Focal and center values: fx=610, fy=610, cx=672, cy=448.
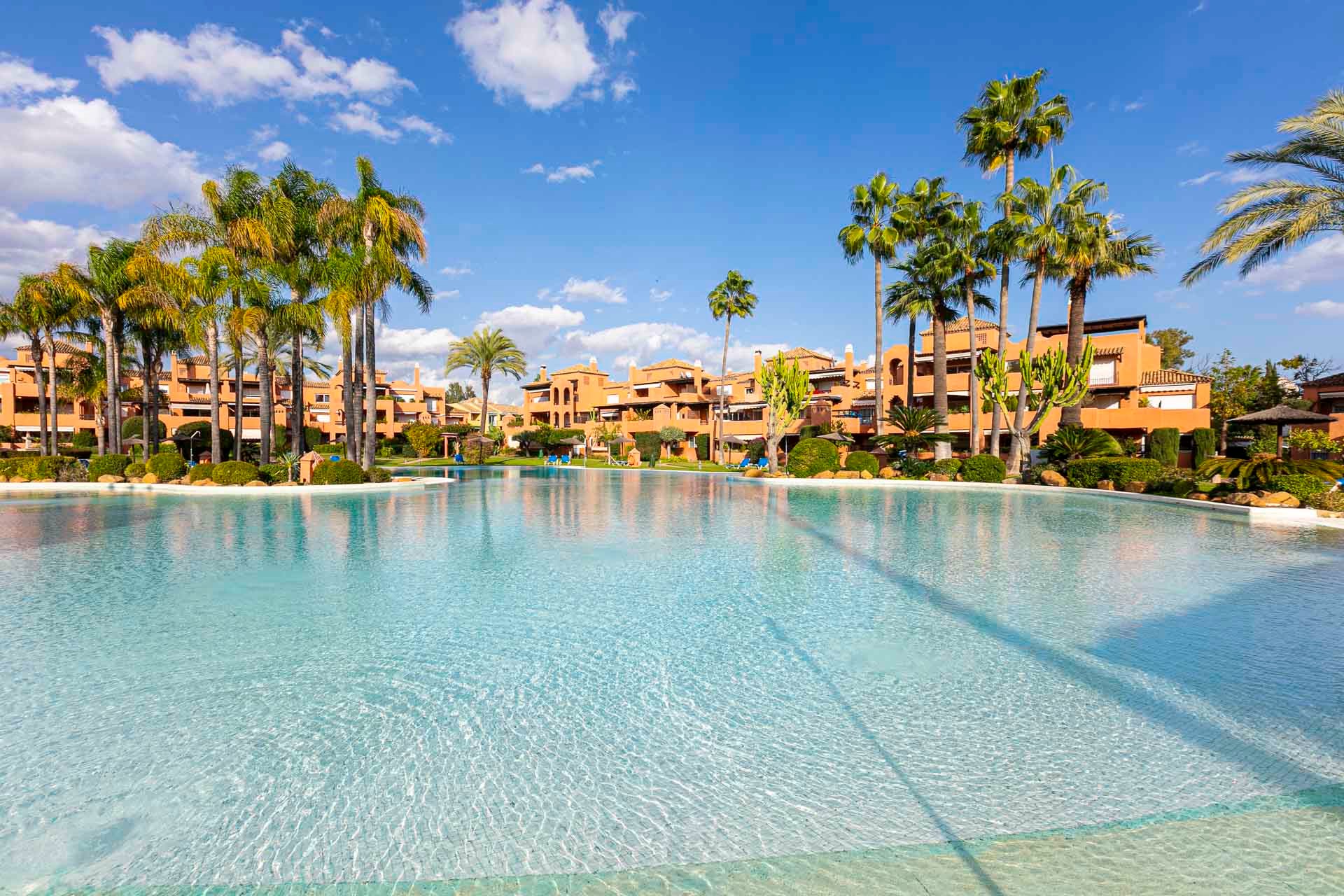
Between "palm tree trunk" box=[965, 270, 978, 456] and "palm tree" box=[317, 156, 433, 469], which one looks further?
"palm tree trunk" box=[965, 270, 978, 456]

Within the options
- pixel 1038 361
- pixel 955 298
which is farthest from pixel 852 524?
pixel 955 298

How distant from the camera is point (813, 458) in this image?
32.3 metres

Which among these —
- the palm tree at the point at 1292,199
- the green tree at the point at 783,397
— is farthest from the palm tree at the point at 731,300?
the palm tree at the point at 1292,199

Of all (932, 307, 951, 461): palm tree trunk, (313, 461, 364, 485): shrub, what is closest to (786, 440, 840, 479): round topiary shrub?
(932, 307, 951, 461): palm tree trunk

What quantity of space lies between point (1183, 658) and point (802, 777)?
4872mm

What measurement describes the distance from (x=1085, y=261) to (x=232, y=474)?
128 feet

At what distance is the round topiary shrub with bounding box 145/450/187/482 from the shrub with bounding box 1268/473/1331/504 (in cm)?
4037

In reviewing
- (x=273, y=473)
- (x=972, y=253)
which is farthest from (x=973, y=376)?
(x=273, y=473)

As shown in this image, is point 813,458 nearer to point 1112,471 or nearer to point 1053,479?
point 1053,479

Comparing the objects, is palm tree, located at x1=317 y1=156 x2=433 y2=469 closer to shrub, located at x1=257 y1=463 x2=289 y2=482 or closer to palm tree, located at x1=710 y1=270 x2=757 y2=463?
shrub, located at x1=257 y1=463 x2=289 y2=482

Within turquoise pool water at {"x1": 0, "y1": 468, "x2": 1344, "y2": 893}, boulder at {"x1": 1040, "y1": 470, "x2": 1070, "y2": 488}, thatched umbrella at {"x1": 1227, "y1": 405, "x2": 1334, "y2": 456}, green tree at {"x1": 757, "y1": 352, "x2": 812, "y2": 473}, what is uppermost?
green tree at {"x1": 757, "y1": 352, "x2": 812, "y2": 473}

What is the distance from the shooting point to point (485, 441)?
190 ft

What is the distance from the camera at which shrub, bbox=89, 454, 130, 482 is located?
27375mm

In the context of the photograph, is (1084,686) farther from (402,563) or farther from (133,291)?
(133,291)
